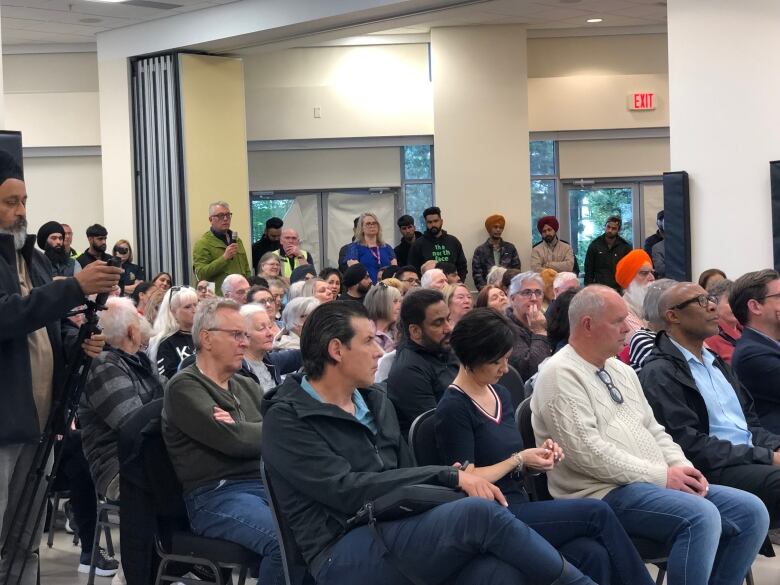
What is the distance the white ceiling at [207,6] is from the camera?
1159 centimetres

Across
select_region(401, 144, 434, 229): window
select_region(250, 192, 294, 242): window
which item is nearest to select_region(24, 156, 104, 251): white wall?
select_region(250, 192, 294, 242): window

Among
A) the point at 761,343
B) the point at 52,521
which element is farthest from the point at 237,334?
the point at 761,343

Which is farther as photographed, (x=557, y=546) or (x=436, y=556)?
(x=557, y=546)

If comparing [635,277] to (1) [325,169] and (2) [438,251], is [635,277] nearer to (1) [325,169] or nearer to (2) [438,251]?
(2) [438,251]

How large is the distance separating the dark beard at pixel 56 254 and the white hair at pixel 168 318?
15.3ft

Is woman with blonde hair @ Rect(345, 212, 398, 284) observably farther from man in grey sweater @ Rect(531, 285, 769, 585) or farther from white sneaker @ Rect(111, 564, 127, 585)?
man in grey sweater @ Rect(531, 285, 769, 585)

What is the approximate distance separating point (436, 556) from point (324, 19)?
28.4 feet

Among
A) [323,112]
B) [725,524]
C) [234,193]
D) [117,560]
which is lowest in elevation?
[117,560]

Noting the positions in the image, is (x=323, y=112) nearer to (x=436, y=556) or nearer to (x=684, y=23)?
(x=684, y=23)

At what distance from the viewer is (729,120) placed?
9000mm

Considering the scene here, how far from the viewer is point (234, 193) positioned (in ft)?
42.9

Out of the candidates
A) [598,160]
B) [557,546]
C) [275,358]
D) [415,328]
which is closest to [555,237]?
[598,160]

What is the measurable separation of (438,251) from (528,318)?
594 cm

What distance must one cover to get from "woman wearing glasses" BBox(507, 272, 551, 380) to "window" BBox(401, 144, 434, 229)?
808cm
